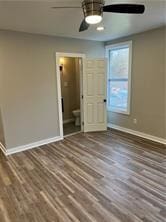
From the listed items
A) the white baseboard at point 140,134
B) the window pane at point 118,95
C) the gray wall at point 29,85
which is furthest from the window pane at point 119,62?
the white baseboard at point 140,134

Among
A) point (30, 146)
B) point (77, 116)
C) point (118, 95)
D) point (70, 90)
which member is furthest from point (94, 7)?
point (70, 90)

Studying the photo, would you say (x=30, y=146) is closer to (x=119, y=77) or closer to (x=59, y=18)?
(x=59, y=18)

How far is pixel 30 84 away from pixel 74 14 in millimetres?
1820

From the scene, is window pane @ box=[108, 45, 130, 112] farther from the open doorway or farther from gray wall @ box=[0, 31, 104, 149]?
gray wall @ box=[0, 31, 104, 149]

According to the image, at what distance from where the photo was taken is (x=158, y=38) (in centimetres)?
388

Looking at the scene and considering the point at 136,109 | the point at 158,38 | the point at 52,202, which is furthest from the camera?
the point at 136,109

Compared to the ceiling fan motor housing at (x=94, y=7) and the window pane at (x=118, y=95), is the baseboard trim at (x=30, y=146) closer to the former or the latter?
the window pane at (x=118, y=95)

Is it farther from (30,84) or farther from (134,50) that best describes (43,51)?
(134,50)

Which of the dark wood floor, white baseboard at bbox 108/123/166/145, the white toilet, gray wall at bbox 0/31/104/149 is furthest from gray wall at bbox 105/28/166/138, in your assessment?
the white toilet

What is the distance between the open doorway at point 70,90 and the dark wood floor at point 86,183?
1833 millimetres

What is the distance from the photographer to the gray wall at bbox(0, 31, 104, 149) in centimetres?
364

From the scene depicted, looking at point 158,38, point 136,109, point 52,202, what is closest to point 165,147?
point 136,109

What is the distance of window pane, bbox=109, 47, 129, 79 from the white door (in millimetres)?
396

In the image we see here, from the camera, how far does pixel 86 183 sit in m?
2.73
